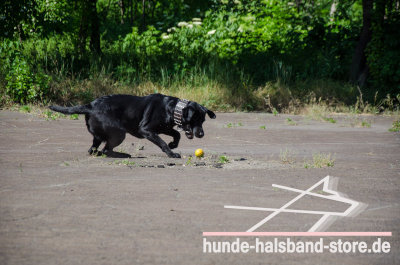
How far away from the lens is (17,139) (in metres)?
9.24

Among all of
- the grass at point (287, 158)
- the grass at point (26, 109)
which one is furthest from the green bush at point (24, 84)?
the grass at point (287, 158)

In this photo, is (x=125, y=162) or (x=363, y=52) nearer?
(x=125, y=162)

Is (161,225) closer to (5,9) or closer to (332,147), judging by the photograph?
(332,147)

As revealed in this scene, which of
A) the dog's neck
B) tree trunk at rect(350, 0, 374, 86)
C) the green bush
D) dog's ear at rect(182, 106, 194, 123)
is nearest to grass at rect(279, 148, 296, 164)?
dog's ear at rect(182, 106, 194, 123)

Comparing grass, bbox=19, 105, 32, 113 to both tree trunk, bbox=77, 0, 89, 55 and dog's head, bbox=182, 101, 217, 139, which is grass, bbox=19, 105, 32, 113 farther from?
dog's head, bbox=182, 101, 217, 139

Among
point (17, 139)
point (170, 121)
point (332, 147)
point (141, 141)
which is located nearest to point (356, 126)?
point (332, 147)

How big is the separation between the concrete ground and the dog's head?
0.39 m

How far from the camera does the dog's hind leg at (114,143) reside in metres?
7.55

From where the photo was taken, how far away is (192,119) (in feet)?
24.7

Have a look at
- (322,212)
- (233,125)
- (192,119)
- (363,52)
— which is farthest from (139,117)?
(363,52)

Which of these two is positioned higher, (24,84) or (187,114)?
(187,114)

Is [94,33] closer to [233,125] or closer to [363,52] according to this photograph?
[233,125]

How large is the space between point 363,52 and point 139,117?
1052cm

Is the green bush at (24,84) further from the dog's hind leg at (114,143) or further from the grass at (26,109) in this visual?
the dog's hind leg at (114,143)
